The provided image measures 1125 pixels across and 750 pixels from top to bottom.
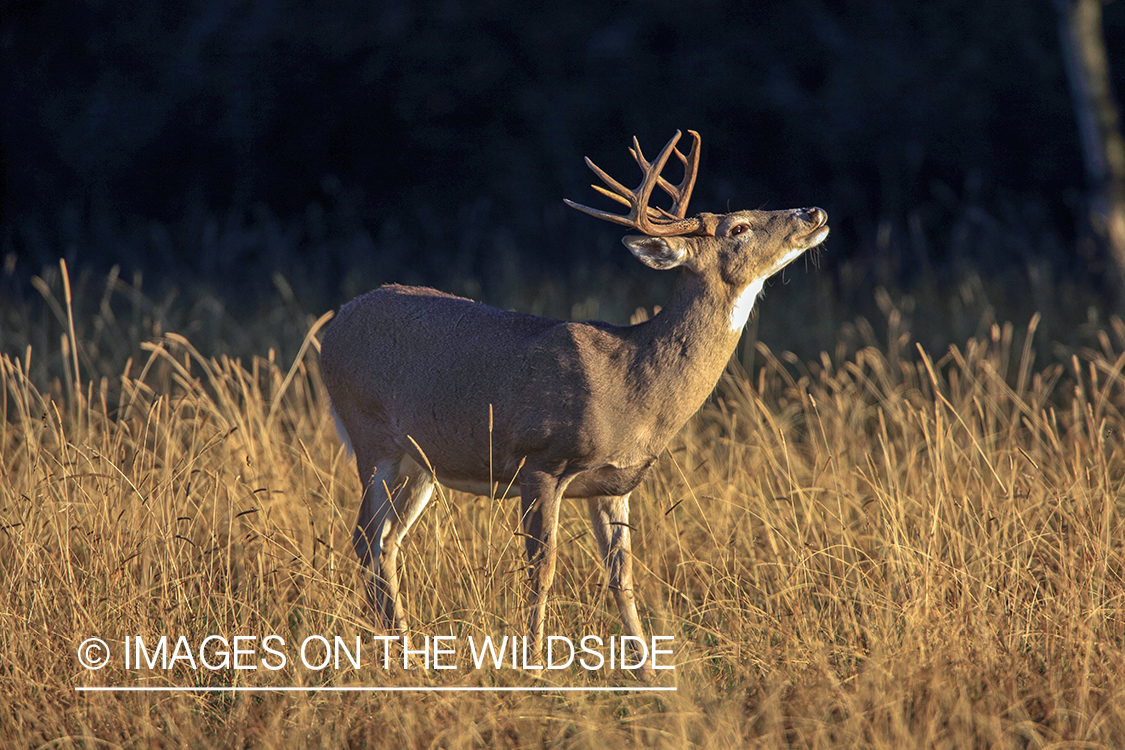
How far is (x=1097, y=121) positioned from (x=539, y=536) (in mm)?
6079

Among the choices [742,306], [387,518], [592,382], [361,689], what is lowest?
[361,689]

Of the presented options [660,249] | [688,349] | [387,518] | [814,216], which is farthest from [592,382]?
[387,518]

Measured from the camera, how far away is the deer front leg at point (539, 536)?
12.1ft

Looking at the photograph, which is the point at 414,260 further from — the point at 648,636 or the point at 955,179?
the point at 648,636

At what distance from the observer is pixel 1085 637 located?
11.6 ft

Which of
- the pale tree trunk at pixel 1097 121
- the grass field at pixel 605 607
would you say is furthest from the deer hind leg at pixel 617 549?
the pale tree trunk at pixel 1097 121

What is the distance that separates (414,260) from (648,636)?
8.16 m

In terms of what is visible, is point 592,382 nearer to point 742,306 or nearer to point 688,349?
point 688,349

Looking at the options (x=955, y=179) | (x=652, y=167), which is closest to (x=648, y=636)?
(x=652, y=167)

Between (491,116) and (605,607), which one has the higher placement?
(491,116)

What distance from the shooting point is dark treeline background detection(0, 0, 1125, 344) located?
39.0ft

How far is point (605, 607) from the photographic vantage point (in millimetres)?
4230

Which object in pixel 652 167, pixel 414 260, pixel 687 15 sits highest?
pixel 687 15

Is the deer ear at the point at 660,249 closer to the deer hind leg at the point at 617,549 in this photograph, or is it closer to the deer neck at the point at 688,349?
the deer neck at the point at 688,349
